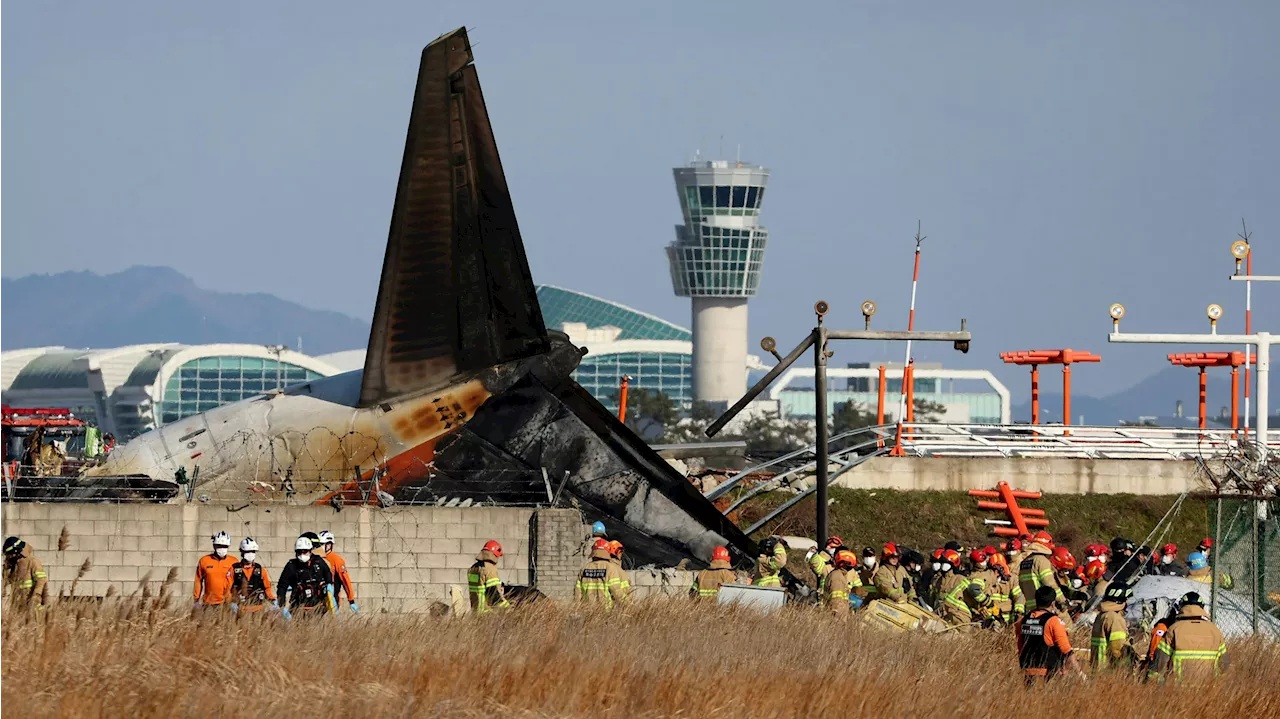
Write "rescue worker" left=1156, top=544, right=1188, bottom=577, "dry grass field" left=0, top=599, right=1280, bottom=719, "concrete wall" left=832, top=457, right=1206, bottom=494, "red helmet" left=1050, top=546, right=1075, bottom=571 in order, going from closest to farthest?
1. "dry grass field" left=0, top=599, right=1280, bottom=719
2. "rescue worker" left=1156, top=544, right=1188, bottom=577
3. "red helmet" left=1050, top=546, right=1075, bottom=571
4. "concrete wall" left=832, top=457, right=1206, bottom=494

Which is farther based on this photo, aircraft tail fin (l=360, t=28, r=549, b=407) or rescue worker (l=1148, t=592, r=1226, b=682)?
aircraft tail fin (l=360, t=28, r=549, b=407)

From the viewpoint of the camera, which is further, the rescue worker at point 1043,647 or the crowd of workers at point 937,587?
the crowd of workers at point 937,587

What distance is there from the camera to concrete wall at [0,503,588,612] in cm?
2741

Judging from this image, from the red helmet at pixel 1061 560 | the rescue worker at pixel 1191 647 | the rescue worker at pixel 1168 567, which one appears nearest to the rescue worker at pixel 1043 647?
the rescue worker at pixel 1191 647

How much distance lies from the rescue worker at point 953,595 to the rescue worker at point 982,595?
0.07m

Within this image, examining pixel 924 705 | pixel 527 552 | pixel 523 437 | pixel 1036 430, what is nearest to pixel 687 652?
pixel 924 705

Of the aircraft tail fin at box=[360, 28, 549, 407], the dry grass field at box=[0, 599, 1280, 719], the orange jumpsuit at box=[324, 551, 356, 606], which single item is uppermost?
the aircraft tail fin at box=[360, 28, 549, 407]

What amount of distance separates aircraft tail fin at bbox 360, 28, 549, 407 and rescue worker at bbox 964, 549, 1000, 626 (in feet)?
29.4

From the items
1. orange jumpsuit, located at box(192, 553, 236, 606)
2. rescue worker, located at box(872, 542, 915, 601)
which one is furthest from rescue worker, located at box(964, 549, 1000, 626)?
orange jumpsuit, located at box(192, 553, 236, 606)

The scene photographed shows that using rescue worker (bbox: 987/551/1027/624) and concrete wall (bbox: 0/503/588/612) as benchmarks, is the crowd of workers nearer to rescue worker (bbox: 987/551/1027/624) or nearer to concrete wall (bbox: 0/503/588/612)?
rescue worker (bbox: 987/551/1027/624)

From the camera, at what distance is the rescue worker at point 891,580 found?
86.0 ft

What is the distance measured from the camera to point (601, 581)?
24.8m

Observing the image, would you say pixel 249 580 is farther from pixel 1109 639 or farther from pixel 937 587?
pixel 937 587

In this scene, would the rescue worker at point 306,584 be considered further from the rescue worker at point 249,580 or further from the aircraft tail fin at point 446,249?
the aircraft tail fin at point 446,249
